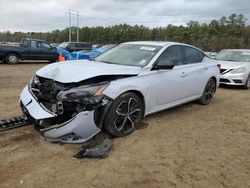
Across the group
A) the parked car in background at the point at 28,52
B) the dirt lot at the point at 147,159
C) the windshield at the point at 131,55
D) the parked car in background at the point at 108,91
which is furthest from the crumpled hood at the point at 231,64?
the parked car in background at the point at 28,52

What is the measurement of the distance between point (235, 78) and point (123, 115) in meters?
6.45

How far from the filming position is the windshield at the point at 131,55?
5.04 meters

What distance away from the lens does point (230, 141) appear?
4.48 metres

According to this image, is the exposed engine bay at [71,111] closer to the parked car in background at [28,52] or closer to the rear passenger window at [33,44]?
the parked car in background at [28,52]

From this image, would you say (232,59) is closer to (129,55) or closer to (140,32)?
(129,55)

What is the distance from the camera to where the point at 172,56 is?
556 cm

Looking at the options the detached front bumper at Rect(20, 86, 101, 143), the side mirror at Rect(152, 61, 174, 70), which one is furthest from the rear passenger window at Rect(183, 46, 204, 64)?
the detached front bumper at Rect(20, 86, 101, 143)

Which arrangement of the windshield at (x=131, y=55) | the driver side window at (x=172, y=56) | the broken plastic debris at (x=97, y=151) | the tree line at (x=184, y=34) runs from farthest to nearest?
the tree line at (x=184, y=34) < the driver side window at (x=172, y=56) < the windshield at (x=131, y=55) < the broken plastic debris at (x=97, y=151)

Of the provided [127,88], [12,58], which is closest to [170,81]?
[127,88]

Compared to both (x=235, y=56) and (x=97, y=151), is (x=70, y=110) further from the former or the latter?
(x=235, y=56)

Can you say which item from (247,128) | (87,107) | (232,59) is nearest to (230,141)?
(247,128)

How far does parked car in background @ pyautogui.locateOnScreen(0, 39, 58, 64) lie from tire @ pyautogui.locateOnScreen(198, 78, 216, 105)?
1330 centimetres

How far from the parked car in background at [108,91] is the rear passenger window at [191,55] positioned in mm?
169

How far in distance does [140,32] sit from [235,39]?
2955cm
